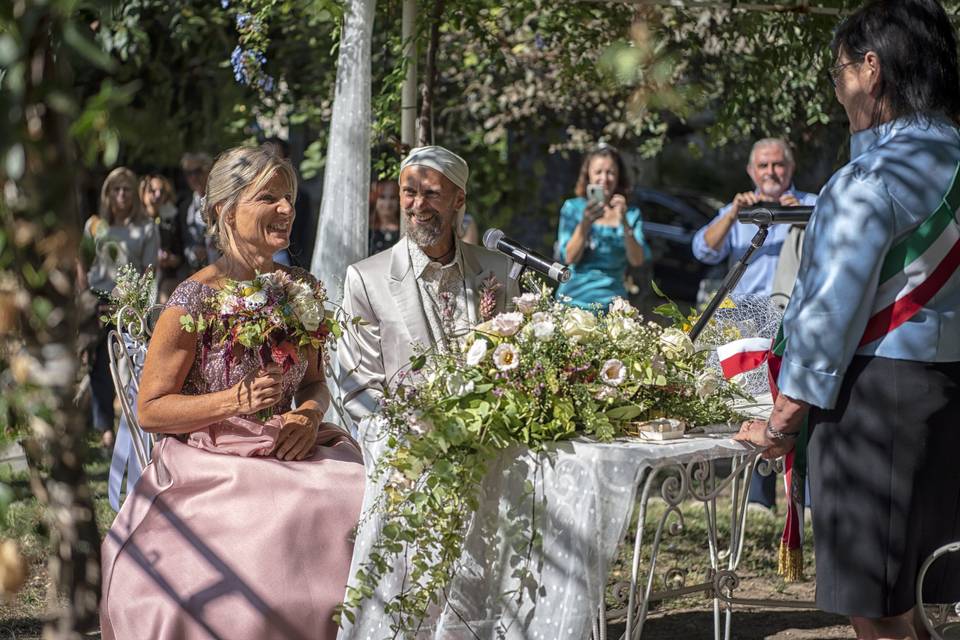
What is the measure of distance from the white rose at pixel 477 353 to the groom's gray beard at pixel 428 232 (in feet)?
3.41

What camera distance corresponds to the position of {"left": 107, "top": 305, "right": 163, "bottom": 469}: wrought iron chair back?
380 centimetres

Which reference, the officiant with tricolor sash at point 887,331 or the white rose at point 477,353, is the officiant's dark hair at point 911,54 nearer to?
the officiant with tricolor sash at point 887,331

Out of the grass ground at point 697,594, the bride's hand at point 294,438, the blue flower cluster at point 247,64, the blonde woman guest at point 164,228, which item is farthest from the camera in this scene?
the blonde woman guest at point 164,228

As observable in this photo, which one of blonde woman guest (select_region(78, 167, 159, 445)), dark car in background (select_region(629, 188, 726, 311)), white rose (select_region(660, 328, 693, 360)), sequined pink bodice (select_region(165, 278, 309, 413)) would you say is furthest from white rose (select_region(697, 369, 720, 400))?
dark car in background (select_region(629, 188, 726, 311))

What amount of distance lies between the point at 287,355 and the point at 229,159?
2.14 ft

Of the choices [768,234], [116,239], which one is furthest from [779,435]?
[116,239]

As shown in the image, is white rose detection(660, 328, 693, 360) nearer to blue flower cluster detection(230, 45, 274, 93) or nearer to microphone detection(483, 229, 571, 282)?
microphone detection(483, 229, 571, 282)

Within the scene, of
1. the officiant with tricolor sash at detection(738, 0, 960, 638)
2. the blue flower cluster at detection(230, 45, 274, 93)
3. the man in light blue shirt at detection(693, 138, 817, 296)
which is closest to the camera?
the officiant with tricolor sash at detection(738, 0, 960, 638)

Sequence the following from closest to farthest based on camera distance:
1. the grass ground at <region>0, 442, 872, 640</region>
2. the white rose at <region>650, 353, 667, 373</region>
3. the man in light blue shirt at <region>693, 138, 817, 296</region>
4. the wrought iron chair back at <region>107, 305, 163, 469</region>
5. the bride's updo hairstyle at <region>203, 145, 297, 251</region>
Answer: the white rose at <region>650, 353, 667, 373</region>
the bride's updo hairstyle at <region>203, 145, 297, 251</region>
the wrought iron chair back at <region>107, 305, 163, 469</region>
the grass ground at <region>0, 442, 872, 640</region>
the man in light blue shirt at <region>693, 138, 817, 296</region>

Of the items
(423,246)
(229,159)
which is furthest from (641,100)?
(229,159)

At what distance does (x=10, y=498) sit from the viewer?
5.12 ft

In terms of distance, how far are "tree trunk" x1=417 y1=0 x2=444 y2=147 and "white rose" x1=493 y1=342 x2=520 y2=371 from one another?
7.81 feet

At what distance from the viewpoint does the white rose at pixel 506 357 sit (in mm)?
2865

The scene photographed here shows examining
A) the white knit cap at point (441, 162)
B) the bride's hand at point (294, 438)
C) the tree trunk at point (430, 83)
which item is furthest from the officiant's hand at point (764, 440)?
the tree trunk at point (430, 83)
